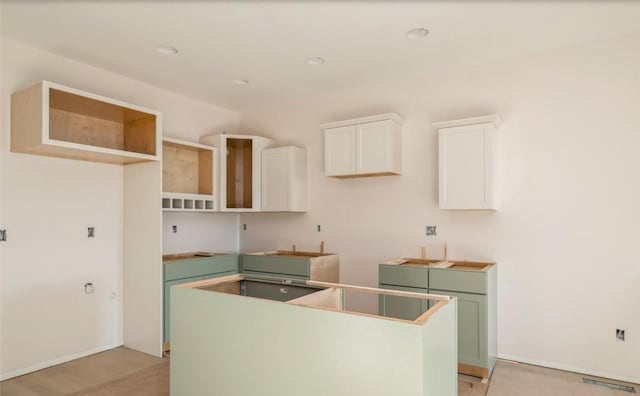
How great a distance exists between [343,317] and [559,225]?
8.12ft

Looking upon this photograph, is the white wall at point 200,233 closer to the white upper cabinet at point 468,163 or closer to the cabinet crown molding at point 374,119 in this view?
the cabinet crown molding at point 374,119

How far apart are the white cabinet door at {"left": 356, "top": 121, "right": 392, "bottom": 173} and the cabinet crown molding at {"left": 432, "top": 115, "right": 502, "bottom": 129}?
49 centimetres

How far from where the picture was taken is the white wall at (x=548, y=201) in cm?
315

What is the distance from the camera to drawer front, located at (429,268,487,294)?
318 centimetres

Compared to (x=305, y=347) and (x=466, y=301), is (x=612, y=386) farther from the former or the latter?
(x=305, y=347)

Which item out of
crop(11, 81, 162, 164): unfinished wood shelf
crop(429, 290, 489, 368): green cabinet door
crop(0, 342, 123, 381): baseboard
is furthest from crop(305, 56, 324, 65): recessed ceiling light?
crop(0, 342, 123, 381): baseboard

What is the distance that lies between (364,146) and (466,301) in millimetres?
1743

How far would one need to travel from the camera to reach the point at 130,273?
395 centimetres

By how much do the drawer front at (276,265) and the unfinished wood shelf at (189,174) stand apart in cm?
77

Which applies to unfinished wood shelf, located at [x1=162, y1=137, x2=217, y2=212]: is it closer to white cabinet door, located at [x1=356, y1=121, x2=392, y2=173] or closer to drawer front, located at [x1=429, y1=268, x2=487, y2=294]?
white cabinet door, located at [x1=356, y1=121, x2=392, y2=173]

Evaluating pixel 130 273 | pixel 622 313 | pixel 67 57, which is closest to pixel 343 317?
pixel 622 313

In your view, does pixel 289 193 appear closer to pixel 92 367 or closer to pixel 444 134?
pixel 444 134

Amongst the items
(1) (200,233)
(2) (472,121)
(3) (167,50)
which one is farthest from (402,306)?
(3) (167,50)

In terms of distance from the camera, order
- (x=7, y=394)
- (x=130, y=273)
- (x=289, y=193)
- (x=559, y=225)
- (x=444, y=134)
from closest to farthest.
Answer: (x=7, y=394) → (x=559, y=225) → (x=444, y=134) → (x=130, y=273) → (x=289, y=193)
